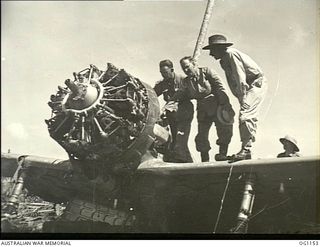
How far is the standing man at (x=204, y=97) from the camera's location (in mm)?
4332

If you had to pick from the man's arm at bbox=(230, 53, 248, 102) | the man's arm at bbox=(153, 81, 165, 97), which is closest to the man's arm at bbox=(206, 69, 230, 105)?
the man's arm at bbox=(230, 53, 248, 102)

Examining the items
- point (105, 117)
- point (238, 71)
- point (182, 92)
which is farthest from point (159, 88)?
point (238, 71)

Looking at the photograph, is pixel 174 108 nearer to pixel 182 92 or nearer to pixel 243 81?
pixel 182 92

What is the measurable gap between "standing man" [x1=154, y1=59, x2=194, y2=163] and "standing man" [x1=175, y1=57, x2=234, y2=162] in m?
0.06

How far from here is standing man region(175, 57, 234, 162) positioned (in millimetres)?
4332

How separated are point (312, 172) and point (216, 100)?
1.05m

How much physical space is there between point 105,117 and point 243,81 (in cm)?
129

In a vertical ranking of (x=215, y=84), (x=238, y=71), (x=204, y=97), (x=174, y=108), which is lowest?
(x=174, y=108)

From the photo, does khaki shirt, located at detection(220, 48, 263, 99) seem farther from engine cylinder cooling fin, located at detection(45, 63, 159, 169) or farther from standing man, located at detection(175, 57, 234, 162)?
engine cylinder cooling fin, located at detection(45, 63, 159, 169)

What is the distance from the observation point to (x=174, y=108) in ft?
14.4

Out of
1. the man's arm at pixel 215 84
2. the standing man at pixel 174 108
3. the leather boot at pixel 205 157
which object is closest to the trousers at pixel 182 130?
the standing man at pixel 174 108

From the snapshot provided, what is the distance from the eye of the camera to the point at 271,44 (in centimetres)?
437

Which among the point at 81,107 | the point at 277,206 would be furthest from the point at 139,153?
the point at 277,206

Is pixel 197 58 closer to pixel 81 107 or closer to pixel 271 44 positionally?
pixel 271 44
